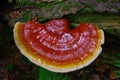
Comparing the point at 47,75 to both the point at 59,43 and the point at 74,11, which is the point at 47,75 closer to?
the point at 59,43

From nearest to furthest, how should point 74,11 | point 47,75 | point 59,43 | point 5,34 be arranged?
point 59,43, point 74,11, point 47,75, point 5,34

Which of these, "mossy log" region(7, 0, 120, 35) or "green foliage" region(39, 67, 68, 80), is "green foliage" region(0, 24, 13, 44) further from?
"green foliage" region(39, 67, 68, 80)

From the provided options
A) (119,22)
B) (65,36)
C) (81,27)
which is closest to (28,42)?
(65,36)

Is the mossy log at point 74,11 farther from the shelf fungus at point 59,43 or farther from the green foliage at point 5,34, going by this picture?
the green foliage at point 5,34

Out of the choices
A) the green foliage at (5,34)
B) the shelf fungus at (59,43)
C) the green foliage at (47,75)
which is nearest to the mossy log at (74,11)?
the shelf fungus at (59,43)

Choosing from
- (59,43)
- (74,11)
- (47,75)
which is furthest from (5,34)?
(74,11)

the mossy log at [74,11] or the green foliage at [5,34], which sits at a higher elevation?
the mossy log at [74,11]

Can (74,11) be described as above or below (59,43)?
above

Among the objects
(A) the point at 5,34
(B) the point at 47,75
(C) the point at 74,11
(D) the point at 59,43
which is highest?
(C) the point at 74,11
